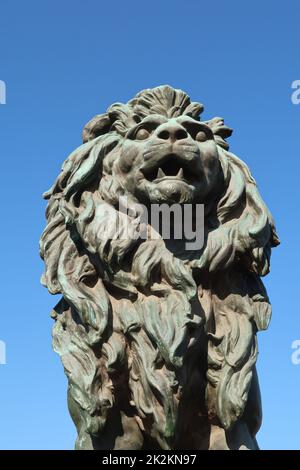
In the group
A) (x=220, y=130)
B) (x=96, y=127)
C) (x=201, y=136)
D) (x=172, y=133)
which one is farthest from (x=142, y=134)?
(x=220, y=130)

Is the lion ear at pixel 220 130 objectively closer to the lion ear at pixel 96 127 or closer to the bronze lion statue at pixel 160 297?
the bronze lion statue at pixel 160 297

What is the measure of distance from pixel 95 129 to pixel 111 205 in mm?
589

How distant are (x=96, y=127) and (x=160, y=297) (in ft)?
3.86

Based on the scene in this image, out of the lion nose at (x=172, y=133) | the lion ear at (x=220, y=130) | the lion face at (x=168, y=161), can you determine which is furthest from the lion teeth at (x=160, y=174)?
the lion ear at (x=220, y=130)

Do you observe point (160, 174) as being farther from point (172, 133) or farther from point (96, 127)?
point (96, 127)

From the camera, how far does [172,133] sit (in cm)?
448

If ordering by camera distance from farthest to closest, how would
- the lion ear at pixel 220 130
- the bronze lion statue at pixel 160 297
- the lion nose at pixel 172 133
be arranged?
the lion ear at pixel 220 130 < the lion nose at pixel 172 133 < the bronze lion statue at pixel 160 297

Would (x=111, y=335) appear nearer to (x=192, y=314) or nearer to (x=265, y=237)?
(x=192, y=314)

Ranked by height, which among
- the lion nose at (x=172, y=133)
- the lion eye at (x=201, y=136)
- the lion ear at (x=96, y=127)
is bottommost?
the lion nose at (x=172, y=133)

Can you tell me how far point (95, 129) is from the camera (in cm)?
500

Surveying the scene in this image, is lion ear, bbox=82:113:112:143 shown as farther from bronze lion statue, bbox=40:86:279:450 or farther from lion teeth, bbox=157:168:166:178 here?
lion teeth, bbox=157:168:166:178

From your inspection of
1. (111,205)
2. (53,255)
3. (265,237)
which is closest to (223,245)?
(265,237)

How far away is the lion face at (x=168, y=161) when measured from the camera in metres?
4.45

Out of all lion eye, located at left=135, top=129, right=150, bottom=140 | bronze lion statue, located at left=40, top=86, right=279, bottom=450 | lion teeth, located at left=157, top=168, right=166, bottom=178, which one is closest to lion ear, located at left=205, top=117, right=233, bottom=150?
bronze lion statue, located at left=40, top=86, right=279, bottom=450
